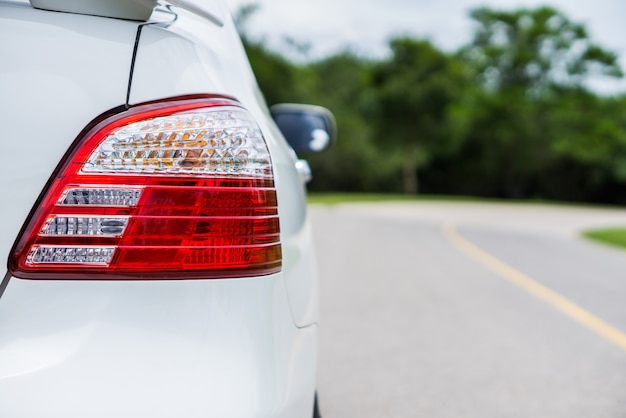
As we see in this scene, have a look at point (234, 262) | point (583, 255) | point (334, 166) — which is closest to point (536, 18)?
point (334, 166)

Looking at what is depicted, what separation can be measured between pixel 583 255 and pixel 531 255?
1.18m

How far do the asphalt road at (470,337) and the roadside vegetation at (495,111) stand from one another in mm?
38094

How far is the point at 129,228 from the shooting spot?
53.2 inches

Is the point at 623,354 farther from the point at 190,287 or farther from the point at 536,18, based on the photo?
the point at 536,18

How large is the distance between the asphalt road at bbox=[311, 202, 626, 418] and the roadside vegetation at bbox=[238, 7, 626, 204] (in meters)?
38.1

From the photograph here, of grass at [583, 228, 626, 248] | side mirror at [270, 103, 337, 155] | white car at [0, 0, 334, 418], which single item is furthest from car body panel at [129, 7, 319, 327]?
grass at [583, 228, 626, 248]

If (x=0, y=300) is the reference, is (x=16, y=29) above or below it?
above

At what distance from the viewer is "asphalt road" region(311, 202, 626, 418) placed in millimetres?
3771

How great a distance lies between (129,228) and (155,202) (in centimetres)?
7

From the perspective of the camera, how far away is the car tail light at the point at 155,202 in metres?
1.32

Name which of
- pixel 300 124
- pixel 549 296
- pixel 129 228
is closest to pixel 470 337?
pixel 549 296

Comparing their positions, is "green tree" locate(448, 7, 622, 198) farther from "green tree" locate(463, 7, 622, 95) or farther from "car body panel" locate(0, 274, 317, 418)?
"car body panel" locate(0, 274, 317, 418)

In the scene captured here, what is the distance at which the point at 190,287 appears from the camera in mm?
1347

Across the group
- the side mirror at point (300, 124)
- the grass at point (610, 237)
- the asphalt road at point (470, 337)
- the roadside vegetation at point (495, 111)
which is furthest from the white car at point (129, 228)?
the roadside vegetation at point (495, 111)
